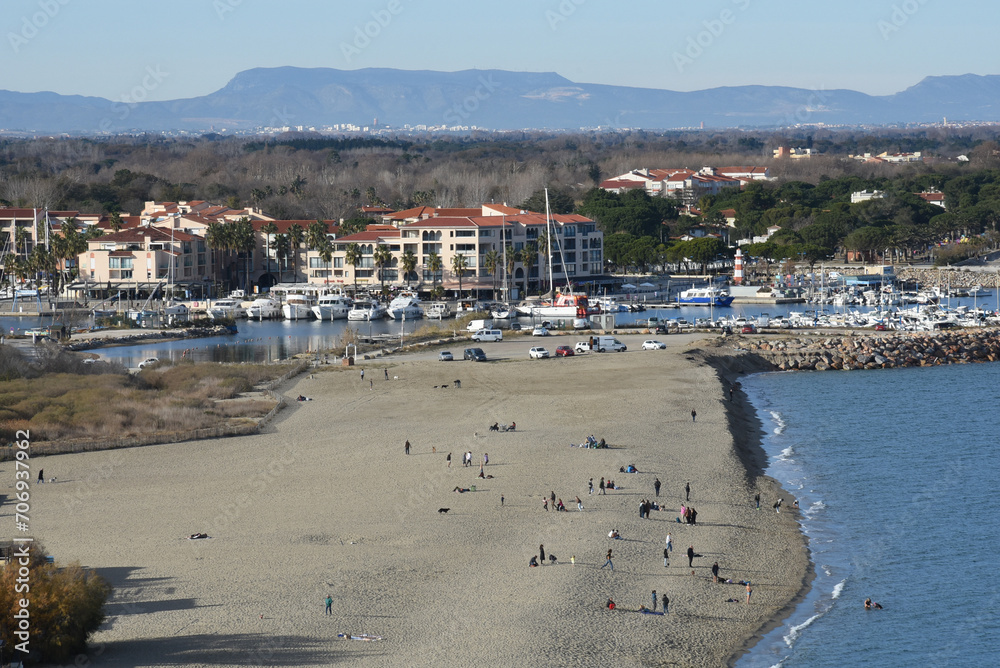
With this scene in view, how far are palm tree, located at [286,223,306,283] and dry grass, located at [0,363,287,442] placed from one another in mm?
47090

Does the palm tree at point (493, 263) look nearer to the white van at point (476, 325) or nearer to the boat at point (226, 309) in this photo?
the boat at point (226, 309)

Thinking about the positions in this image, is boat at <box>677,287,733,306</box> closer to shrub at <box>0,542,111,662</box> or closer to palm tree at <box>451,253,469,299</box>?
palm tree at <box>451,253,469,299</box>

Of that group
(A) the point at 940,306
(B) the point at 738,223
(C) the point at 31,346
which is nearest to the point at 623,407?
(C) the point at 31,346

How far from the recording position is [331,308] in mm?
78938

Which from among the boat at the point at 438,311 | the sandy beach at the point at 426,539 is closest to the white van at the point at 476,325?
the boat at the point at 438,311

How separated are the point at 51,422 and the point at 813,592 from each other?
2244cm

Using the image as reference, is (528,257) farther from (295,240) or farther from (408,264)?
(295,240)

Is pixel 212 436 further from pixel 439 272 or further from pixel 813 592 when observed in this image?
pixel 439 272

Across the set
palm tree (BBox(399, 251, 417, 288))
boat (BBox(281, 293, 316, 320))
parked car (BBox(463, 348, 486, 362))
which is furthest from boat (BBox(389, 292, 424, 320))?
parked car (BBox(463, 348, 486, 362))

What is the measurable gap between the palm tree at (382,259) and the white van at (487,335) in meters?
27.1

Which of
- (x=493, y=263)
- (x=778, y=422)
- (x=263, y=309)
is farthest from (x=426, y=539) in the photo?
(x=493, y=263)

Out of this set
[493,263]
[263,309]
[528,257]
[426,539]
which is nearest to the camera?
[426,539]

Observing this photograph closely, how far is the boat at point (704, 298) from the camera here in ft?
272

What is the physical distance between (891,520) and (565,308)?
47.1 m
